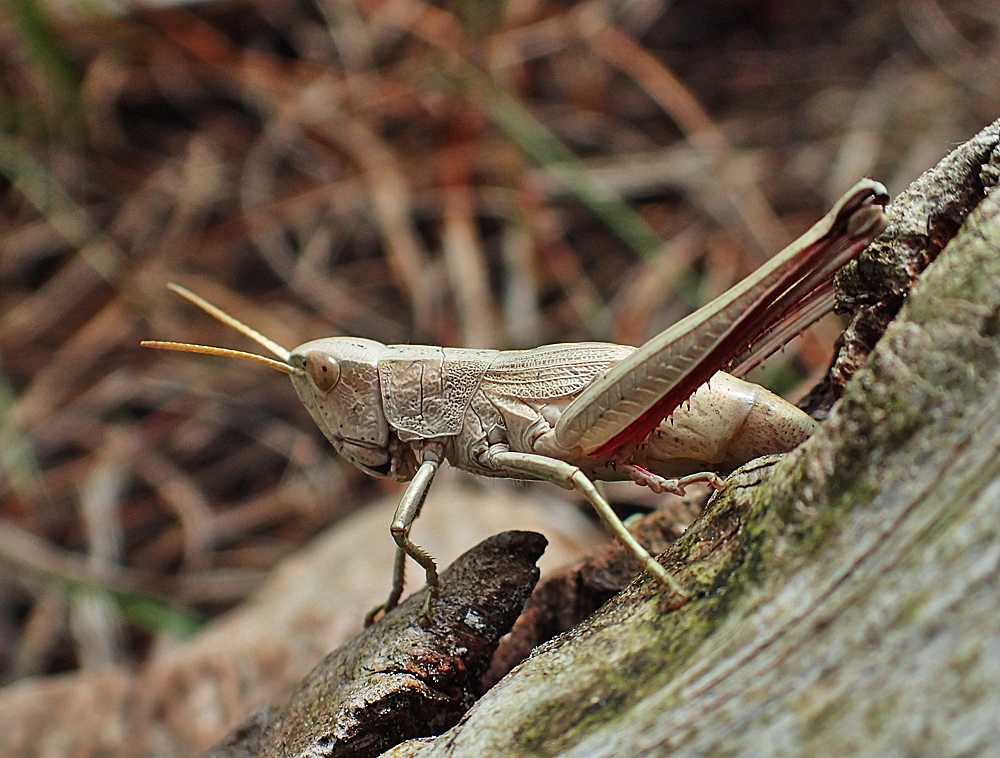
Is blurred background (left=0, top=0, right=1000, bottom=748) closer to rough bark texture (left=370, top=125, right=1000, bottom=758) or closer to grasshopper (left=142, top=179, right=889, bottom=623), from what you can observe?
grasshopper (left=142, top=179, right=889, bottom=623)

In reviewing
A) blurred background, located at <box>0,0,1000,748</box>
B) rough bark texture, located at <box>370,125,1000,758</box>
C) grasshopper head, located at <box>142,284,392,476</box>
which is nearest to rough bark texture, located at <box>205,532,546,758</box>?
rough bark texture, located at <box>370,125,1000,758</box>

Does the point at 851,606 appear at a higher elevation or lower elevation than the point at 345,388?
lower

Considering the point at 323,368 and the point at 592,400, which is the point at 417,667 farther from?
the point at 323,368

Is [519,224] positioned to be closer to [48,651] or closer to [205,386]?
[205,386]

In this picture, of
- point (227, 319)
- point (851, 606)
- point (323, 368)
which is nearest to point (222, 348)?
point (227, 319)

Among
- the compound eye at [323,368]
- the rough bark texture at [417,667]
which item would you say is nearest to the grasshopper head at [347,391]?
the compound eye at [323,368]

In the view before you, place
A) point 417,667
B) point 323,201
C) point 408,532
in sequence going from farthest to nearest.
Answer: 1. point 323,201
2. point 408,532
3. point 417,667

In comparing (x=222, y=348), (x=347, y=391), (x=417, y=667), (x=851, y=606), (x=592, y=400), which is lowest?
(x=851, y=606)

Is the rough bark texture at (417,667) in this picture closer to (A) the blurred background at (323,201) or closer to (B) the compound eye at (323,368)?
(B) the compound eye at (323,368)
